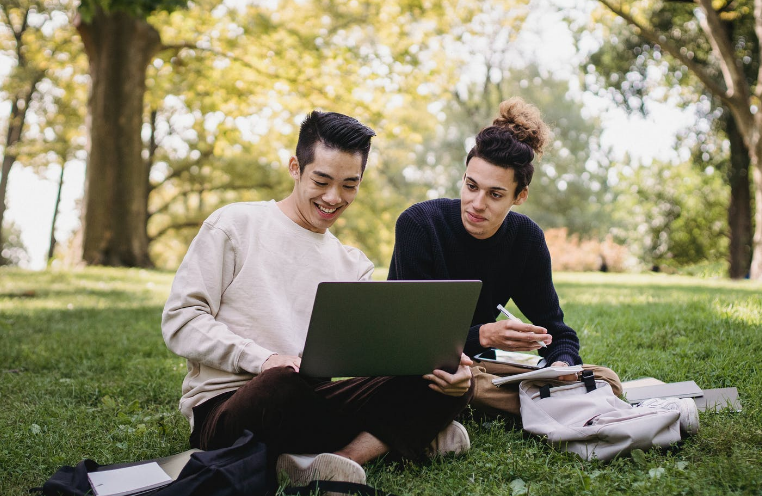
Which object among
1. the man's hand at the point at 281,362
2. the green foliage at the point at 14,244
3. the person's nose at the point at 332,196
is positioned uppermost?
the person's nose at the point at 332,196

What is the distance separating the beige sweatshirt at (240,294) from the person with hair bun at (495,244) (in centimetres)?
59

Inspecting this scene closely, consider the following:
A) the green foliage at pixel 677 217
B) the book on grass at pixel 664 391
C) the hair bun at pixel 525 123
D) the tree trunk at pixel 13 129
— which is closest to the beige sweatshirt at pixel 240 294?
the hair bun at pixel 525 123

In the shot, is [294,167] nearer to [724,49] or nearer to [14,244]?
[724,49]

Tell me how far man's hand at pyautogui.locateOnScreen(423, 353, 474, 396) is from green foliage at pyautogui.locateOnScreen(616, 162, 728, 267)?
2254cm

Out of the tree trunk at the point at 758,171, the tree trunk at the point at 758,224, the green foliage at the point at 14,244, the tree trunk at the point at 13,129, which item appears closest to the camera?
the tree trunk at the point at 758,171

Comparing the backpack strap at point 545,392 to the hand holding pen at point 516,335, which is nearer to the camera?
the hand holding pen at point 516,335

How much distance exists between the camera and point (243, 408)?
94.8 inches

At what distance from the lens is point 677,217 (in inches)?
972

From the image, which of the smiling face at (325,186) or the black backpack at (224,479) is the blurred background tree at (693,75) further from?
the black backpack at (224,479)

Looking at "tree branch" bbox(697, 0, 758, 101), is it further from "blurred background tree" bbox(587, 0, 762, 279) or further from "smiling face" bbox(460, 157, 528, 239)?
"smiling face" bbox(460, 157, 528, 239)

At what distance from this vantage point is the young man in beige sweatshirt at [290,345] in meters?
2.44

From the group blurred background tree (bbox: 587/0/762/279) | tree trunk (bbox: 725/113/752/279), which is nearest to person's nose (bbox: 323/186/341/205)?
blurred background tree (bbox: 587/0/762/279)

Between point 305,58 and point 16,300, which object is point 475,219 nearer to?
point 16,300

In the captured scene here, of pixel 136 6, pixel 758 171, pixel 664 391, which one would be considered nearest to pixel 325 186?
pixel 664 391
